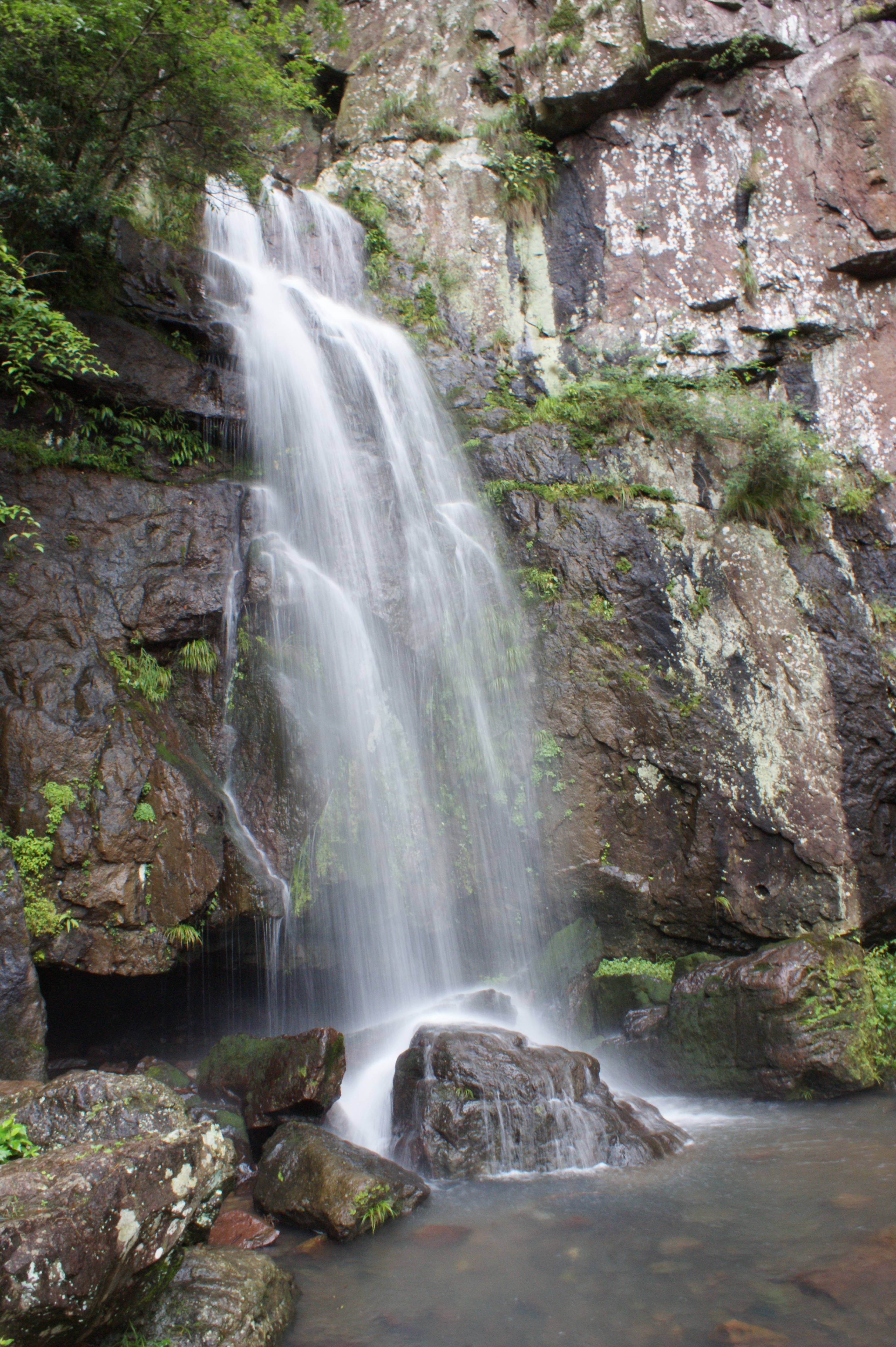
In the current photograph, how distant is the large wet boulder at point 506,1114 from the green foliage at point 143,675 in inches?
157

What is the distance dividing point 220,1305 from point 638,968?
5.61 metres

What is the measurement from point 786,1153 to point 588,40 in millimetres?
16258

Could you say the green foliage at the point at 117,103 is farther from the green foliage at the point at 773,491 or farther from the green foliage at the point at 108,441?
the green foliage at the point at 773,491

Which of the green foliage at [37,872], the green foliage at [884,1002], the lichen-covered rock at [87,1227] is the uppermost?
the green foliage at [37,872]

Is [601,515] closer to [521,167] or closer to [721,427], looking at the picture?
[721,427]

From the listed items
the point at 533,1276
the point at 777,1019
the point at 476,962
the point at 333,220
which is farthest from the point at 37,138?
the point at 777,1019

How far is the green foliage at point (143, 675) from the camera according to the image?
285 inches

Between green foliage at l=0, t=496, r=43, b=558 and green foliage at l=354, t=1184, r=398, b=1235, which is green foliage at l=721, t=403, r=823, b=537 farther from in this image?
green foliage at l=354, t=1184, r=398, b=1235

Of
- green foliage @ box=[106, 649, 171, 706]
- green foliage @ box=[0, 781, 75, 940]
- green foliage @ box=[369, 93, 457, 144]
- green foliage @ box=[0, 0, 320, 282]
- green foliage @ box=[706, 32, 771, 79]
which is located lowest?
green foliage @ box=[0, 781, 75, 940]

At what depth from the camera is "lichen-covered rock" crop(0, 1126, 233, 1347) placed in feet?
9.38

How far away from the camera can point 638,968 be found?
27.5ft

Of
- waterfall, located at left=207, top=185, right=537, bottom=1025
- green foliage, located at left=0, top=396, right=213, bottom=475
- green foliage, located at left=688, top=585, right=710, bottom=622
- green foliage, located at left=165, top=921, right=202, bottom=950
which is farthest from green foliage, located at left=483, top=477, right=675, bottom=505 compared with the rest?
green foliage, located at left=165, top=921, right=202, bottom=950

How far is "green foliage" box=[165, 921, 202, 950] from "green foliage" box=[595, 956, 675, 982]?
431cm

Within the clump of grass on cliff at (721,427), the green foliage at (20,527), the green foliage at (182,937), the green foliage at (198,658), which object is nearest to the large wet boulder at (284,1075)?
the green foliage at (182,937)
